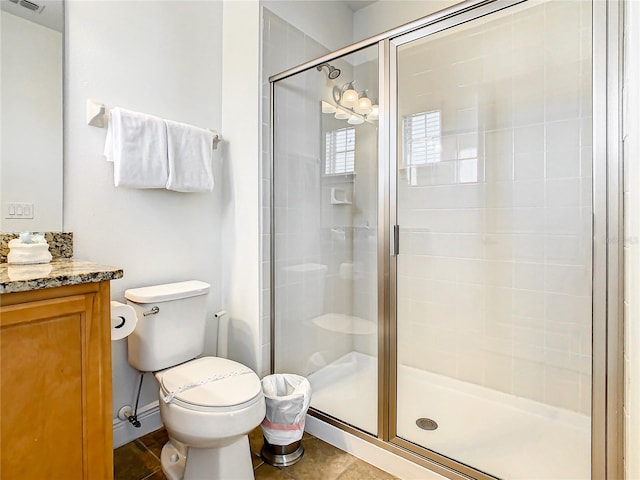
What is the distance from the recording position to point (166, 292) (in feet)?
5.16

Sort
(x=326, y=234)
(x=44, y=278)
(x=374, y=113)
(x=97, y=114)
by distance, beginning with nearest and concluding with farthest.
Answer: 1. (x=44, y=278)
2. (x=97, y=114)
3. (x=374, y=113)
4. (x=326, y=234)

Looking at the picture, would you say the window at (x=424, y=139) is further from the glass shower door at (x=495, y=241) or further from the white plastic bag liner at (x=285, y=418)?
the white plastic bag liner at (x=285, y=418)

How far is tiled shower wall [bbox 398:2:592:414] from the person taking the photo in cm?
163

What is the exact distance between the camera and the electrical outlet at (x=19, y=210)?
131 cm

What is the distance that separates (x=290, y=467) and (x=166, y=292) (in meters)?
0.95

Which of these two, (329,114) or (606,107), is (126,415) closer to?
(329,114)

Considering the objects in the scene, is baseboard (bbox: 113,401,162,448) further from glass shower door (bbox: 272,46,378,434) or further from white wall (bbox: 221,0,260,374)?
glass shower door (bbox: 272,46,378,434)

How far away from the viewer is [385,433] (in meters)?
1.55

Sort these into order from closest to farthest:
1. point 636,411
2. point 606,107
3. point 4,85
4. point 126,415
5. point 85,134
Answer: point 636,411 → point 606,107 → point 4,85 → point 85,134 → point 126,415

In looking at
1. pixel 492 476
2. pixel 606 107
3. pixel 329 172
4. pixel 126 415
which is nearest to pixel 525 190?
pixel 606 107

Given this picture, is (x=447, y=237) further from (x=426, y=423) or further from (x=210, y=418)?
(x=210, y=418)

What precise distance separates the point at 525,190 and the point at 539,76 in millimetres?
577

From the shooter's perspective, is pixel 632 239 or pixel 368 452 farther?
pixel 368 452

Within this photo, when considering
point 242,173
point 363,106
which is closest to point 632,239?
point 363,106
